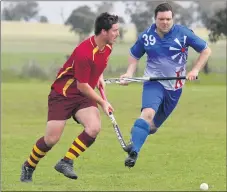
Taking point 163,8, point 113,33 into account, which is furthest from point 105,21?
point 163,8

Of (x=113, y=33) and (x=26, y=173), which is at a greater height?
(x=113, y=33)

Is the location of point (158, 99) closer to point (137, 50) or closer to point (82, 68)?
point (137, 50)

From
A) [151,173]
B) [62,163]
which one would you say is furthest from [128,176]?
[62,163]

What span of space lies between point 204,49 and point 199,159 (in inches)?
327

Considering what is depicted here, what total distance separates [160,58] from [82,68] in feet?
4.93

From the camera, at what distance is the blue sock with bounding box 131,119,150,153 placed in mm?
10984

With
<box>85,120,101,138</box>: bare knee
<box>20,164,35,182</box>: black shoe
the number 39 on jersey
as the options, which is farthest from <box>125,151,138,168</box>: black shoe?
<box>20,164,35,182</box>: black shoe

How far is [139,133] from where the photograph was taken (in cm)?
1115

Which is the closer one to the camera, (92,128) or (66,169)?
(66,169)

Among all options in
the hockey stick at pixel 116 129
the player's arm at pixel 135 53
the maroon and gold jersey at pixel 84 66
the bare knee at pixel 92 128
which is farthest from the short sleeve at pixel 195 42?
the bare knee at pixel 92 128

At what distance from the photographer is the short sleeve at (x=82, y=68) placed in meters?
10.5

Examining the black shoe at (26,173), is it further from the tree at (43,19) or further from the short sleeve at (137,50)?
the tree at (43,19)

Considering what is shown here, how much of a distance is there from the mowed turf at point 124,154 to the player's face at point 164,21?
378 cm

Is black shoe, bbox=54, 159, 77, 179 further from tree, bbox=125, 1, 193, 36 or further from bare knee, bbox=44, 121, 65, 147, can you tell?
tree, bbox=125, 1, 193, 36
